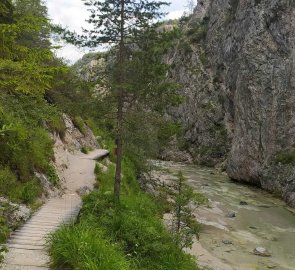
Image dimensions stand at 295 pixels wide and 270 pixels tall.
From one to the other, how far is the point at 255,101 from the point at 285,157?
8.98 m

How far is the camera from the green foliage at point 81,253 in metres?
8.33

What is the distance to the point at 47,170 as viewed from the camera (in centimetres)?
1873

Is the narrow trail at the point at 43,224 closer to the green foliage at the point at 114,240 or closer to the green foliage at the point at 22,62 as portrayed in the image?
the green foliage at the point at 114,240

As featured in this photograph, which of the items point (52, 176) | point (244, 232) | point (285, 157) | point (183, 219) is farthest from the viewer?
point (285, 157)

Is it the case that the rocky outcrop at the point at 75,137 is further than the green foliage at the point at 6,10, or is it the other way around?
the rocky outcrop at the point at 75,137

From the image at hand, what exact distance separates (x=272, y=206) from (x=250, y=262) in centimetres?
1403

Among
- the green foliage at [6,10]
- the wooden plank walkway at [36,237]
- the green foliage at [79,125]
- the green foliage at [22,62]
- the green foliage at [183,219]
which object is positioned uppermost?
the green foliage at [6,10]

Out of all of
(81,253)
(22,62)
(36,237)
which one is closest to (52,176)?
(36,237)

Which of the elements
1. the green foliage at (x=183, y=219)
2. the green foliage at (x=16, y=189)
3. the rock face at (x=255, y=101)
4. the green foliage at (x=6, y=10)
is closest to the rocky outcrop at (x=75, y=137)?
the rock face at (x=255, y=101)

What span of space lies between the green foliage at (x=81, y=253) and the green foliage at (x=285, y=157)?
2960cm

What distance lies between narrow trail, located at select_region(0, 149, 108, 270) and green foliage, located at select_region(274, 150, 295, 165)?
69.1ft

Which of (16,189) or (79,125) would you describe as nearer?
(16,189)

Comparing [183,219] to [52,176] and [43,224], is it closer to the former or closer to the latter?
[52,176]

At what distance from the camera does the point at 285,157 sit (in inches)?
1432
